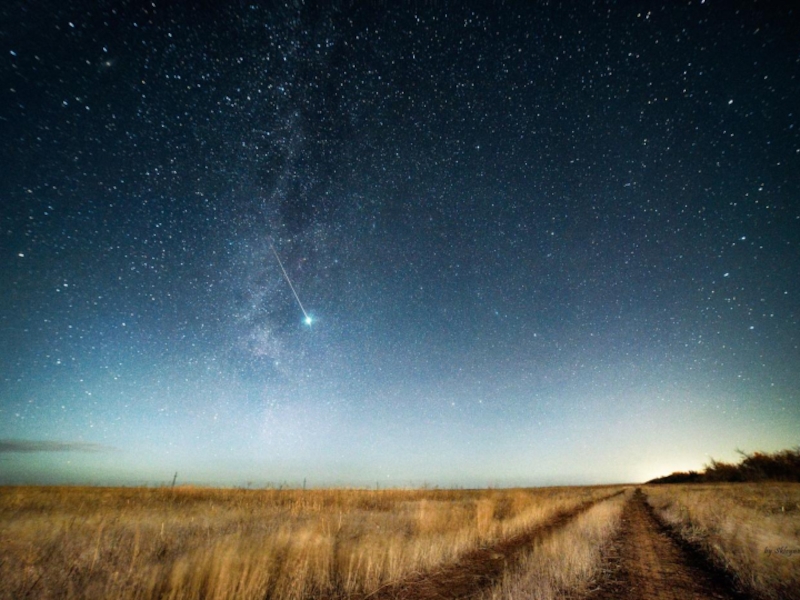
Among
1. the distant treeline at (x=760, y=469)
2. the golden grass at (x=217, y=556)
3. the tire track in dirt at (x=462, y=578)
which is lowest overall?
the tire track in dirt at (x=462, y=578)

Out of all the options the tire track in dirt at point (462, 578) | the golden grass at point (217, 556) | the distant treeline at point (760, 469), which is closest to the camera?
the golden grass at point (217, 556)

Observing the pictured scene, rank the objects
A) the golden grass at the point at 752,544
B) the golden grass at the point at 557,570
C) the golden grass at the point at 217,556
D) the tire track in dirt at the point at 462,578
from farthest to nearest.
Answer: the golden grass at the point at 752,544
the tire track in dirt at the point at 462,578
the golden grass at the point at 557,570
the golden grass at the point at 217,556

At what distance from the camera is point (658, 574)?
6.12 meters

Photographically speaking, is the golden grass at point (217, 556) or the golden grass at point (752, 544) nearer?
the golden grass at point (217, 556)

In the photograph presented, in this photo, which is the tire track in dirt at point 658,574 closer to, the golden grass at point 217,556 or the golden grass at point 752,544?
the golden grass at point 752,544

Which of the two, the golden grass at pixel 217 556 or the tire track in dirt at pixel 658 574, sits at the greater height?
the golden grass at pixel 217 556

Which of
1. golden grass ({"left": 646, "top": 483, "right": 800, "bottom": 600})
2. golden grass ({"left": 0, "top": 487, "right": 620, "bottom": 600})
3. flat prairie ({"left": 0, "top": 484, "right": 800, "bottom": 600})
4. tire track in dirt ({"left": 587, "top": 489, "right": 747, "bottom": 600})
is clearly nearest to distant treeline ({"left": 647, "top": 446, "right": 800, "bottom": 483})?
golden grass ({"left": 646, "top": 483, "right": 800, "bottom": 600})

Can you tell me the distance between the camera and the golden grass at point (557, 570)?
4863mm

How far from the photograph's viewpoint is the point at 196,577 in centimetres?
459

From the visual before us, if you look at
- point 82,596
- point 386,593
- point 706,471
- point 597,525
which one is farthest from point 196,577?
point 706,471

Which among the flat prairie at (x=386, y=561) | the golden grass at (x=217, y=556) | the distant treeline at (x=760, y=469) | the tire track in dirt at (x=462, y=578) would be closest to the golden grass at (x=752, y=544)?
the flat prairie at (x=386, y=561)

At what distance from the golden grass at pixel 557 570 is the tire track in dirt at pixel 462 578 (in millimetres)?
289

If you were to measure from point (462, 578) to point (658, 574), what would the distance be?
11.4 ft

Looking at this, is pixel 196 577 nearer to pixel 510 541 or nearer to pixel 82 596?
pixel 82 596
